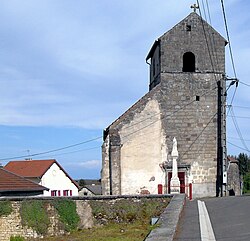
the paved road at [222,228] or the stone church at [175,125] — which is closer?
the paved road at [222,228]

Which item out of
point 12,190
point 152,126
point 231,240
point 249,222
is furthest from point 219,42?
point 231,240

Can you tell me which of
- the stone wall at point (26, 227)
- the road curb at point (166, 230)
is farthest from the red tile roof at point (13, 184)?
the road curb at point (166, 230)

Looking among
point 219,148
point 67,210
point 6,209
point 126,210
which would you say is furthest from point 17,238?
point 219,148

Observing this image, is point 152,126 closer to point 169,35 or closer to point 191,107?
point 191,107

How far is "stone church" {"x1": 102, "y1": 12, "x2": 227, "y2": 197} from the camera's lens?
27547 mm

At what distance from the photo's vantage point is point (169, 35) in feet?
92.7

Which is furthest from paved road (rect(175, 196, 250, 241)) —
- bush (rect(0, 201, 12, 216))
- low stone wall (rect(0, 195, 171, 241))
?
bush (rect(0, 201, 12, 216))

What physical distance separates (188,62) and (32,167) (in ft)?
97.0

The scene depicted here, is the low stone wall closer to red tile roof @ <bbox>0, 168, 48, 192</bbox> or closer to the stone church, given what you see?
the stone church

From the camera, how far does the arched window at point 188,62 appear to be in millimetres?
28516

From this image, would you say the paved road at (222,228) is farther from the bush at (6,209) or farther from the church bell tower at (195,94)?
the church bell tower at (195,94)

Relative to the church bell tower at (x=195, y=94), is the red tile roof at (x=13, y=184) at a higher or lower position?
lower

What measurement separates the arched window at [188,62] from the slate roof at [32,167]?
26.5 m

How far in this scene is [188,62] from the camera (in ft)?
94.4
